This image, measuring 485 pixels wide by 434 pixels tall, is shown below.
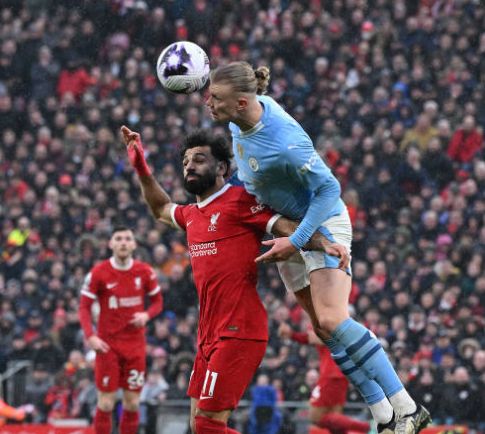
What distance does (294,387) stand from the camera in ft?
46.2

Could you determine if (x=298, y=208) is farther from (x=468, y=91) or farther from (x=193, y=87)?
(x=468, y=91)

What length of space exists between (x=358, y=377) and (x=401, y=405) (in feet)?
1.09

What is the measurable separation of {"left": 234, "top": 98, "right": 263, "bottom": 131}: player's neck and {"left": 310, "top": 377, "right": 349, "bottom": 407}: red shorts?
487cm

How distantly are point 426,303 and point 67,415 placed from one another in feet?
15.6

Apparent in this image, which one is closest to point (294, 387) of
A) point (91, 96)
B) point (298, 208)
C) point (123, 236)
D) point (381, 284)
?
point (381, 284)

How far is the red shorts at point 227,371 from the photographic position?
7.50 metres

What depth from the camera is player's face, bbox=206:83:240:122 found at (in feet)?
24.9

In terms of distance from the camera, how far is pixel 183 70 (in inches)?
317

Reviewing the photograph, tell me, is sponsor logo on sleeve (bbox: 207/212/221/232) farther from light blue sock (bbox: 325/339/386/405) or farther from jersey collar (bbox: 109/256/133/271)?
jersey collar (bbox: 109/256/133/271)

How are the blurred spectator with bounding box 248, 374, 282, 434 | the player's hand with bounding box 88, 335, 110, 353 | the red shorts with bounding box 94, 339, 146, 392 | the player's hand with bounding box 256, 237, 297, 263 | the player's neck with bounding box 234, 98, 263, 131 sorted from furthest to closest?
1. the blurred spectator with bounding box 248, 374, 282, 434
2. the red shorts with bounding box 94, 339, 146, 392
3. the player's hand with bounding box 88, 335, 110, 353
4. the player's neck with bounding box 234, 98, 263, 131
5. the player's hand with bounding box 256, 237, 297, 263

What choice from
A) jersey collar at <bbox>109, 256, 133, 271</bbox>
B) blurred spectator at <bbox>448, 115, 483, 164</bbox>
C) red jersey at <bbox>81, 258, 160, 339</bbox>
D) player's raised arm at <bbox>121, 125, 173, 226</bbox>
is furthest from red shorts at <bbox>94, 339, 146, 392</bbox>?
blurred spectator at <bbox>448, 115, 483, 164</bbox>

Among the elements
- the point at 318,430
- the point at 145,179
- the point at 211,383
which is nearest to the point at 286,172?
the point at 145,179

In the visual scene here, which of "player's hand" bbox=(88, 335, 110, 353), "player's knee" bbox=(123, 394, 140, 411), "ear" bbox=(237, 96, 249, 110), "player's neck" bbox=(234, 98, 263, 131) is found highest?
"ear" bbox=(237, 96, 249, 110)

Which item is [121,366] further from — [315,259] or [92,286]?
[315,259]
